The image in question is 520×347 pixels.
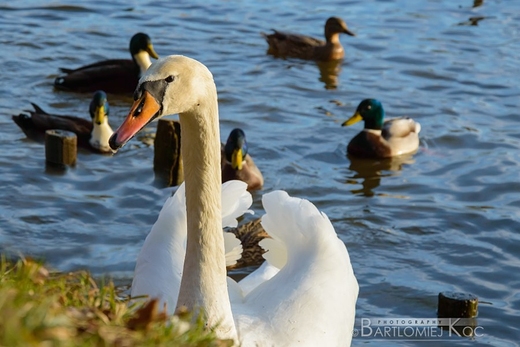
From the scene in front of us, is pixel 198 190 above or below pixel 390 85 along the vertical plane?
above

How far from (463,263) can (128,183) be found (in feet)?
12.3

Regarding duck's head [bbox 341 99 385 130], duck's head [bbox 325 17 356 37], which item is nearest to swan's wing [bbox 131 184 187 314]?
duck's head [bbox 341 99 385 130]

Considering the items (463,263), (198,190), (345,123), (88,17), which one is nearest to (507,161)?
(345,123)

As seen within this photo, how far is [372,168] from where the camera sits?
12234 mm

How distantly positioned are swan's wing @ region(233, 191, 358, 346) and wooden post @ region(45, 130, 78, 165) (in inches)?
196

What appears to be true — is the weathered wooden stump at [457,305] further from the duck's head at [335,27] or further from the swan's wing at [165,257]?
the duck's head at [335,27]

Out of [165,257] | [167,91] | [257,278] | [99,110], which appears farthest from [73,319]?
[99,110]

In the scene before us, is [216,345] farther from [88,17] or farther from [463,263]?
[88,17]

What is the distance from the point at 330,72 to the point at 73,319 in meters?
13.5

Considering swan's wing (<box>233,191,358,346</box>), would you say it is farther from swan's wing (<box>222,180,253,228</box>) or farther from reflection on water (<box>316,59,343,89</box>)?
reflection on water (<box>316,59,343,89</box>)

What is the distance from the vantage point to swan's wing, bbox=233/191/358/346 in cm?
567

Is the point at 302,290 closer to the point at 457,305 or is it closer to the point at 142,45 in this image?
the point at 457,305

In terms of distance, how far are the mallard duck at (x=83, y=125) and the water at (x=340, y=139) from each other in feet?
0.56

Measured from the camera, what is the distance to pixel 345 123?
13133mm
